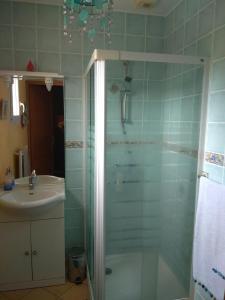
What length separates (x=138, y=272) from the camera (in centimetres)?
179

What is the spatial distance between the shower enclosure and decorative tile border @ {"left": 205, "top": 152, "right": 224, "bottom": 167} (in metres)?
0.06

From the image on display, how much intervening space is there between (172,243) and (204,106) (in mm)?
1095

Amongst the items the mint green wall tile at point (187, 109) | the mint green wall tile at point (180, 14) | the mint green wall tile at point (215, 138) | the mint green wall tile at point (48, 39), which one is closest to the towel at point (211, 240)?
the mint green wall tile at point (215, 138)

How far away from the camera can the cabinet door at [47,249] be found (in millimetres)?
1902

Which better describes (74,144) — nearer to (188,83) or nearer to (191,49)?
(188,83)

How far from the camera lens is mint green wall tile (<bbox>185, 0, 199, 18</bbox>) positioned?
1.67 meters

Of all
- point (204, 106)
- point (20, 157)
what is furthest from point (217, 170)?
point (20, 157)

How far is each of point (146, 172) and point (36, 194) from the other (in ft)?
3.29

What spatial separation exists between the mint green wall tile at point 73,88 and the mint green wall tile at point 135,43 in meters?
0.58

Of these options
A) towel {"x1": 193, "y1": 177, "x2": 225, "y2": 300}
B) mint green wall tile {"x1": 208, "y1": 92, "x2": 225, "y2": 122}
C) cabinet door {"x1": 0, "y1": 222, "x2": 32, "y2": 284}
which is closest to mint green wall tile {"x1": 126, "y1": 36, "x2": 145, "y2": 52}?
mint green wall tile {"x1": 208, "y1": 92, "x2": 225, "y2": 122}

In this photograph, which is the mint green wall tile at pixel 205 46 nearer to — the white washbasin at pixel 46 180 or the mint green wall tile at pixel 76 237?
the white washbasin at pixel 46 180

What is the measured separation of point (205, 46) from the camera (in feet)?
5.08

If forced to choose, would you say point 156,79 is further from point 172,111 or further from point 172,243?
point 172,243

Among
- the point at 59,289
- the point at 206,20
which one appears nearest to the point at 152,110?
the point at 206,20
